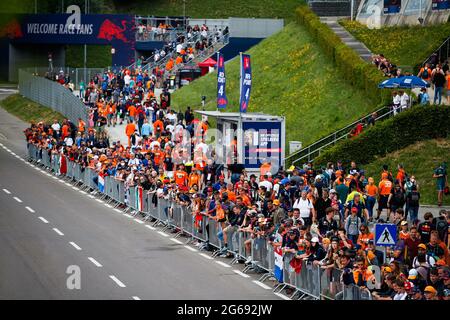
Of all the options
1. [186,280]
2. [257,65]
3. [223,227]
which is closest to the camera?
[186,280]

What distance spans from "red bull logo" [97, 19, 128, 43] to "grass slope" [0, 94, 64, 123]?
7071 mm

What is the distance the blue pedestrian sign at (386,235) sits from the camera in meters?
24.3

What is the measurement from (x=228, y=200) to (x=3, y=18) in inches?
387

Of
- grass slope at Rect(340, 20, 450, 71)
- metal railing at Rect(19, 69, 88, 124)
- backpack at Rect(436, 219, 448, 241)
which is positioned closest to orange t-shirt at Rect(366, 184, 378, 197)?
backpack at Rect(436, 219, 448, 241)

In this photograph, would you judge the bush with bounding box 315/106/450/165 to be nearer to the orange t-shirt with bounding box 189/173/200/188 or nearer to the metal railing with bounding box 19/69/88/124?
the orange t-shirt with bounding box 189/173/200/188

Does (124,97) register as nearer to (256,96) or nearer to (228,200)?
(256,96)

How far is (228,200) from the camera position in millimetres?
31469

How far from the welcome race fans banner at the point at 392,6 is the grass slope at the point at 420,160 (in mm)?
17449

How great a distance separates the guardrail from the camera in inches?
915

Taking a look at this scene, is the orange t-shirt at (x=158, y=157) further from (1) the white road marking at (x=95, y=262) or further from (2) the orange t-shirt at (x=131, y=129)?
(1) the white road marking at (x=95, y=262)

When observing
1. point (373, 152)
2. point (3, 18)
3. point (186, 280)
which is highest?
point (3, 18)

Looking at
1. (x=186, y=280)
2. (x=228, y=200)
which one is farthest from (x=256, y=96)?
(x=186, y=280)

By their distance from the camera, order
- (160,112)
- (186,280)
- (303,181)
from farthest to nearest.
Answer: (160,112), (303,181), (186,280)

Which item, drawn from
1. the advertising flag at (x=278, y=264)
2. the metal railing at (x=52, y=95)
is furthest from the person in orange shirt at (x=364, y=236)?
the metal railing at (x=52, y=95)
